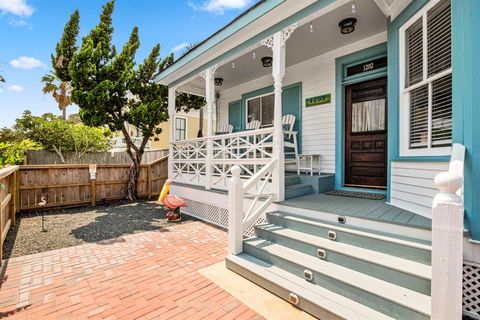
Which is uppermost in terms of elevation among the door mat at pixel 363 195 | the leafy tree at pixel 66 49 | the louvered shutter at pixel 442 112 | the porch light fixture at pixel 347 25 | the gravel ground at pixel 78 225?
the leafy tree at pixel 66 49

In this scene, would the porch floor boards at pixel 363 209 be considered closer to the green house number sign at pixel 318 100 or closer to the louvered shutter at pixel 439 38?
the louvered shutter at pixel 439 38

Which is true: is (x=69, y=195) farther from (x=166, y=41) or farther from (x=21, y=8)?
(x=21, y=8)

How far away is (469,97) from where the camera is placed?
6.81 feet

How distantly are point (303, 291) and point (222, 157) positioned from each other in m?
3.46

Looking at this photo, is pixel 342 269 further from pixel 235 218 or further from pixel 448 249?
pixel 235 218

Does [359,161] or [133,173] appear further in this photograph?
[133,173]

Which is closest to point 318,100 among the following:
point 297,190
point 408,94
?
point 408,94

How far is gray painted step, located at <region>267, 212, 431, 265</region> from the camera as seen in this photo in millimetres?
2184

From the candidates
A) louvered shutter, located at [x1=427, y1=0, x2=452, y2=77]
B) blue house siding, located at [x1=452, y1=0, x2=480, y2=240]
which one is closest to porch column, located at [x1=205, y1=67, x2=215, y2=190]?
louvered shutter, located at [x1=427, y1=0, x2=452, y2=77]

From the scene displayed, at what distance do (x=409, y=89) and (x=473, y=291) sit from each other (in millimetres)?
2471

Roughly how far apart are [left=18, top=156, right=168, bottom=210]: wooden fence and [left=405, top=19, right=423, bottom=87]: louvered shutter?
7951 millimetres

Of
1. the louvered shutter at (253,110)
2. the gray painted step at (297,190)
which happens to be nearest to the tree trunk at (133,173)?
the louvered shutter at (253,110)

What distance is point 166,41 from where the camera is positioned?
7.64m

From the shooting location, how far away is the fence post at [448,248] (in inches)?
60.6
